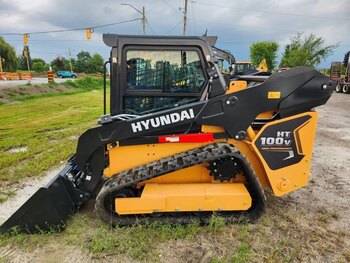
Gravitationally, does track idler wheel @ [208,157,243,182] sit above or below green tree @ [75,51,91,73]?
below

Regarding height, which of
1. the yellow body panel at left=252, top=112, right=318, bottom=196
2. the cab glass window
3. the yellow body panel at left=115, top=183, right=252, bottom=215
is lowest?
the yellow body panel at left=115, top=183, right=252, bottom=215

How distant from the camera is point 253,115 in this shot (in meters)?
3.98

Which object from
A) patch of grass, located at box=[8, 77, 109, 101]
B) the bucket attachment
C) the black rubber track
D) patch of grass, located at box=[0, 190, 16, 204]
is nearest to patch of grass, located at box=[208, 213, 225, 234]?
the black rubber track

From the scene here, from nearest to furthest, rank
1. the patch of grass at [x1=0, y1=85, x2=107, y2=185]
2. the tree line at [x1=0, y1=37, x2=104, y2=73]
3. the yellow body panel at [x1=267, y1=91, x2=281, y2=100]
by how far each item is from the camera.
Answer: the yellow body panel at [x1=267, y1=91, x2=281, y2=100] < the patch of grass at [x1=0, y1=85, x2=107, y2=185] < the tree line at [x1=0, y1=37, x2=104, y2=73]

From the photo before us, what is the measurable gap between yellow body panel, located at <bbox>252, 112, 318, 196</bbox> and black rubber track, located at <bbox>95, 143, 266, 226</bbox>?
288 mm

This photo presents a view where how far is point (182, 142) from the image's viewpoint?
409cm

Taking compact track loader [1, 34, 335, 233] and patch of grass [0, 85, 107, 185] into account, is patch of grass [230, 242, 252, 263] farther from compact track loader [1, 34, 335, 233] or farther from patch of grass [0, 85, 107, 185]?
patch of grass [0, 85, 107, 185]

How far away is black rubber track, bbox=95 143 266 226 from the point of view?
3.80 metres

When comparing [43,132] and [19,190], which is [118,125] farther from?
[43,132]

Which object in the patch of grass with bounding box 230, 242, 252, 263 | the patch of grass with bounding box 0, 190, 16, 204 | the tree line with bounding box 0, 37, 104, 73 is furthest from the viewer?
the tree line with bounding box 0, 37, 104, 73

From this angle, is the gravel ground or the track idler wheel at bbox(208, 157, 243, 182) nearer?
the gravel ground

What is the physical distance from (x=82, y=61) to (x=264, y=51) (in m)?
59.9

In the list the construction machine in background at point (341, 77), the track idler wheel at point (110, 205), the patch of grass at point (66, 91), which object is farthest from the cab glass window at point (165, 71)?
the construction machine in background at point (341, 77)

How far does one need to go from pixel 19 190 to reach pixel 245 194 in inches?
145
